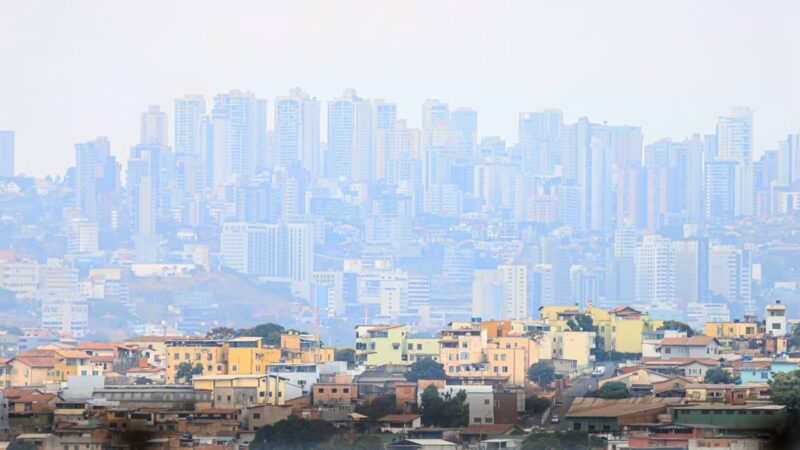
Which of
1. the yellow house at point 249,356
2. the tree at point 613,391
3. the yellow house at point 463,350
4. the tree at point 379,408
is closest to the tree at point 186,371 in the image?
the yellow house at point 249,356

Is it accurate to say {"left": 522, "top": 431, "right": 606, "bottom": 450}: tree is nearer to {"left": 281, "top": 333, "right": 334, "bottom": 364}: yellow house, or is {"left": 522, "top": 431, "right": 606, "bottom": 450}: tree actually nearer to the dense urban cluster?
the dense urban cluster

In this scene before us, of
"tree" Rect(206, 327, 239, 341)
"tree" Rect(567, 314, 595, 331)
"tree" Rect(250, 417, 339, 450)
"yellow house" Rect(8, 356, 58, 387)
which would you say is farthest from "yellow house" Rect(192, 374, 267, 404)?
"tree" Rect(567, 314, 595, 331)

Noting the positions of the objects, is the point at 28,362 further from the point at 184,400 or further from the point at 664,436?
the point at 664,436

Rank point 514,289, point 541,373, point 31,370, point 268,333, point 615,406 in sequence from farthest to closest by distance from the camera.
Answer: point 514,289
point 268,333
point 31,370
point 541,373
point 615,406

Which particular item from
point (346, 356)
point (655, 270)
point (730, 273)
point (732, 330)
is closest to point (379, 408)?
point (346, 356)

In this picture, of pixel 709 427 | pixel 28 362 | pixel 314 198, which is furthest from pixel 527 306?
pixel 709 427

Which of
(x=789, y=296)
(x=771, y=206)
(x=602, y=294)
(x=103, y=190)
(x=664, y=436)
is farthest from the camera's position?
(x=103, y=190)

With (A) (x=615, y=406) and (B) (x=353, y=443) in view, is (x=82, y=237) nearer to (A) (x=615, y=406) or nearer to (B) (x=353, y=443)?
(A) (x=615, y=406)
